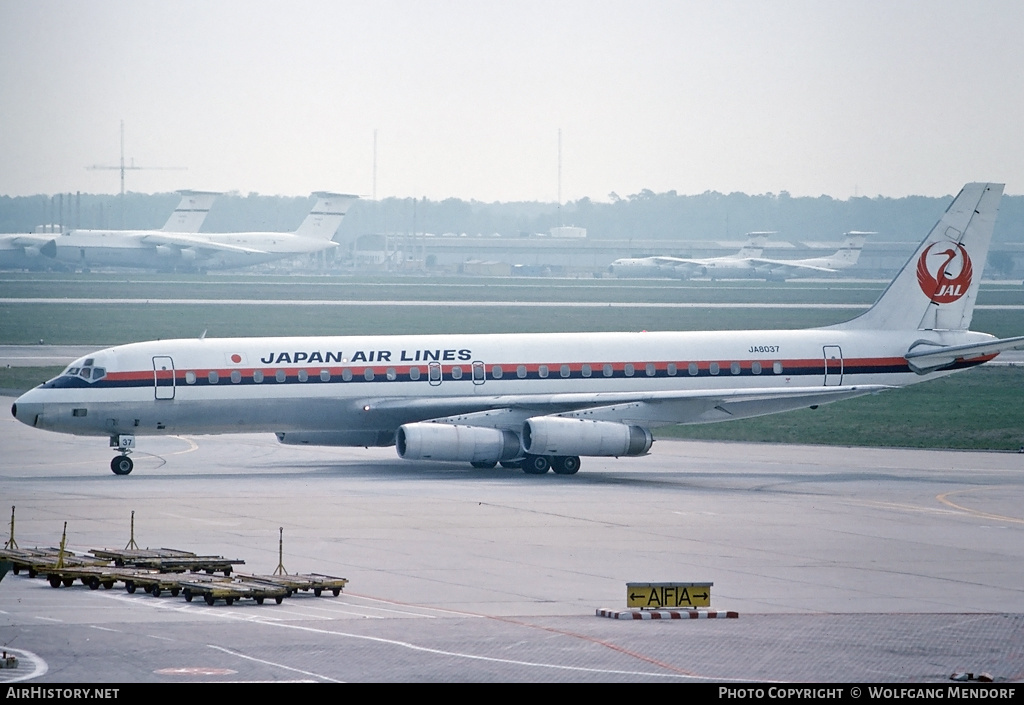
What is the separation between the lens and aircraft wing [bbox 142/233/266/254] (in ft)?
573

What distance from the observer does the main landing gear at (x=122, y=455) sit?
134 ft

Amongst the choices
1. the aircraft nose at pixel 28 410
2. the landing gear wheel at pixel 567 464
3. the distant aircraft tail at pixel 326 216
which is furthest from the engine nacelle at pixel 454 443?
the distant aircraft tail at pixel 326 216

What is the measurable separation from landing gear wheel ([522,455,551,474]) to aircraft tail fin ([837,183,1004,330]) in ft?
37.5

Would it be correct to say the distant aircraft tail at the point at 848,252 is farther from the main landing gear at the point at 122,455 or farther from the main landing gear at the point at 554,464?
the main landing gear at the point at 122,455

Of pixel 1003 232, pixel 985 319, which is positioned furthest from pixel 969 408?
pixel 1003 232

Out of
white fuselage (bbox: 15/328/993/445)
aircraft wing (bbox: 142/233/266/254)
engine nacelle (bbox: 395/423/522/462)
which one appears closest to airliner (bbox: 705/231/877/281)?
aircraft wing (bbox: 142/233/266/254)

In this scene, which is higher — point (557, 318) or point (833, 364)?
point (833, 364)

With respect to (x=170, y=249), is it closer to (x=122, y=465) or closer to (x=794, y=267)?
(x=794, y=267)

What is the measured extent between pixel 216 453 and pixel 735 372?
53.3ft

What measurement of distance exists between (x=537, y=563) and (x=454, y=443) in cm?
1346

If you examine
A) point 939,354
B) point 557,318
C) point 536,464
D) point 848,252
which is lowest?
point 536,464

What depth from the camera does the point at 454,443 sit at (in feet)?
133

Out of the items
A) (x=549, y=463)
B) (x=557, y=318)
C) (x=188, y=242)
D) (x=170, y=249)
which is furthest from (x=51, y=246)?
(x=549, y=463)

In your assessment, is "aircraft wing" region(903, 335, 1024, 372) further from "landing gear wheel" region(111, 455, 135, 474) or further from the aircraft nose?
the aircraft nose
